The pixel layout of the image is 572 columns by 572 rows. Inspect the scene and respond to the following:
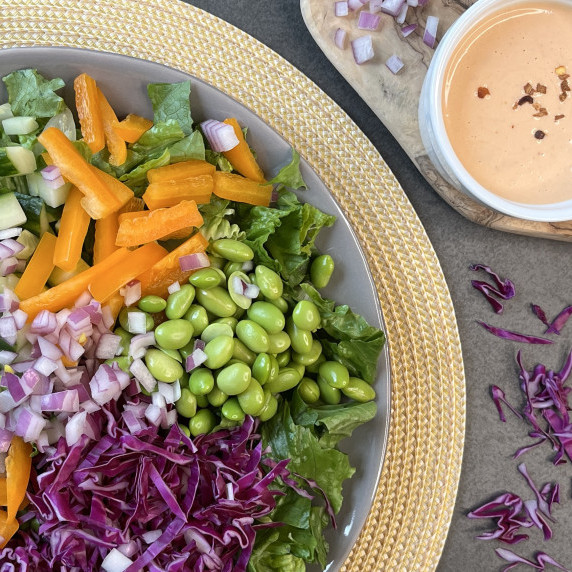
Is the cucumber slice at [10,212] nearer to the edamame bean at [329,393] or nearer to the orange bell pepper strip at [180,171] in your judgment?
the orange bell pepper strip at [180,171]

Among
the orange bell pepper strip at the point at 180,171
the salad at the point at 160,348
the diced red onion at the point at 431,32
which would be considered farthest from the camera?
the diced red onion at the point at 431,32

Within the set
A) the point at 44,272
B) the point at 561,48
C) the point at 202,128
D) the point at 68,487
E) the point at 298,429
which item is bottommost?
the point at 68,487

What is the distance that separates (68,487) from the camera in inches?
51.6

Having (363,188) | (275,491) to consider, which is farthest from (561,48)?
(275,491)

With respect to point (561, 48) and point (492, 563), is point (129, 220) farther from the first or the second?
point (492, 563)

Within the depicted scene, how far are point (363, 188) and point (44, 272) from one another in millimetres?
847

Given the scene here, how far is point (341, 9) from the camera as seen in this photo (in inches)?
63.7

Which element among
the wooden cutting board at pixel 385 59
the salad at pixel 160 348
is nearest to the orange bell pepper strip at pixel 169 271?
the salad at pixel 160 348

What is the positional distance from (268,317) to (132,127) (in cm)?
57

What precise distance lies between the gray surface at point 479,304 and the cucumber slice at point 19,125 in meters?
0.66

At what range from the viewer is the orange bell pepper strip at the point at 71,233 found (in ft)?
4.42

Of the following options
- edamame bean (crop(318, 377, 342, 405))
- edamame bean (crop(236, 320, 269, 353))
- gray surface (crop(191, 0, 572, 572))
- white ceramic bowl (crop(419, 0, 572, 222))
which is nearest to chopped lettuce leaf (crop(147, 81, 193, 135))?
gray surface (crop(191, 0, 572, 572))

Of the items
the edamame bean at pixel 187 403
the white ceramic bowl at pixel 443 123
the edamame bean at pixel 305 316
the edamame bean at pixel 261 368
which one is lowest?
the edamame bean at pixel 187 403

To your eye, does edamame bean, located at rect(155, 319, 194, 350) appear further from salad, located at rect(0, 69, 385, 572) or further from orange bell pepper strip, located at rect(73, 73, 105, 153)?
orange bell pepper strip, located at rect(73, 73, 105, 153)
